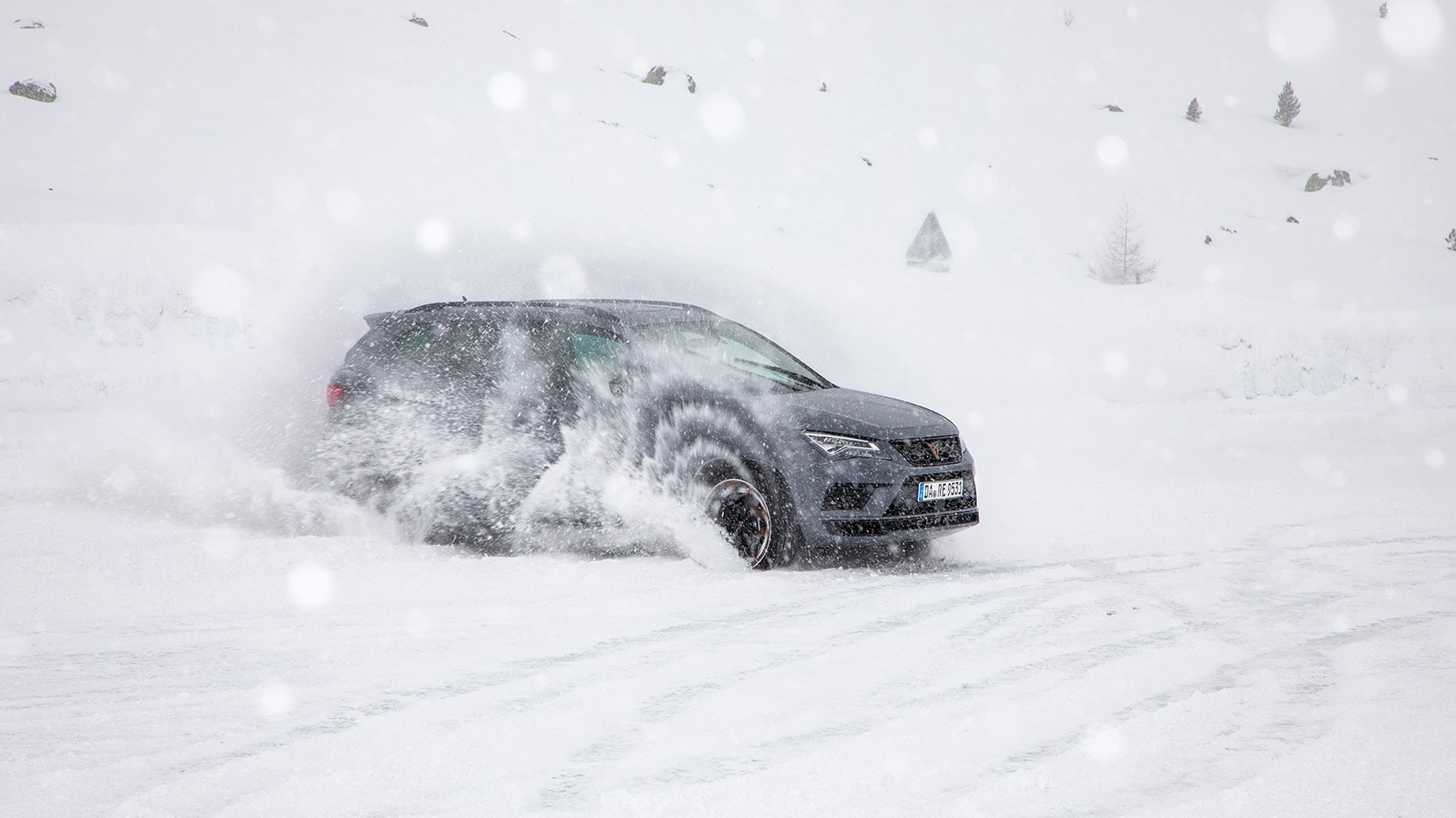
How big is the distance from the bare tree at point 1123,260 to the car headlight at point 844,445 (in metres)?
23.9

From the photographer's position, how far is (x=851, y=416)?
5785 mm

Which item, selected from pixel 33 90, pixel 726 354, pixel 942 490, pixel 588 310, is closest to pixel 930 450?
pixel 942 490

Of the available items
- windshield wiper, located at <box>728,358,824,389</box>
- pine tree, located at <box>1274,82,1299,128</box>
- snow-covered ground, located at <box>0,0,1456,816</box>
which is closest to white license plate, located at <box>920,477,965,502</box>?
snow-covered ground, located at <box>0,0,1456,816</box>

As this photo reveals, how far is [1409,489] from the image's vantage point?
28.1ft

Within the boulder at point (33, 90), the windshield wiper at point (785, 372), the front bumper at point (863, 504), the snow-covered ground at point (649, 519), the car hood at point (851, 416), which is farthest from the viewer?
the boulder at point (33, 90)

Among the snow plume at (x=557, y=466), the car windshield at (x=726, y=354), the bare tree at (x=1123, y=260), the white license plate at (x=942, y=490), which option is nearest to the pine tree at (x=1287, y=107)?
the bare tree at (x=1123, y=260)

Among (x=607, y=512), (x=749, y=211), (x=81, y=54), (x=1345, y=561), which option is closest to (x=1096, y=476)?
(x=1345, y=561)

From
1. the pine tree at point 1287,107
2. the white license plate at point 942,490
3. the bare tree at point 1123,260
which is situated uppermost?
the pine tree at point 1287,107

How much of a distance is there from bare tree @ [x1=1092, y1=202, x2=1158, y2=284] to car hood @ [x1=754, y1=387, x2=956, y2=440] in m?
23.3

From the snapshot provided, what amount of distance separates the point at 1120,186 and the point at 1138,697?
1420 inches

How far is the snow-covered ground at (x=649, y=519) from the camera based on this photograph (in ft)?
9.48

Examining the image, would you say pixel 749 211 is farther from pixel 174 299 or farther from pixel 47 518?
pixel 47 518

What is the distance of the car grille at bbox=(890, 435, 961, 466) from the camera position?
5762 millimetres

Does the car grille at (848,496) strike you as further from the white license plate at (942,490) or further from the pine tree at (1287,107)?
the pine tree at (1287,107)
